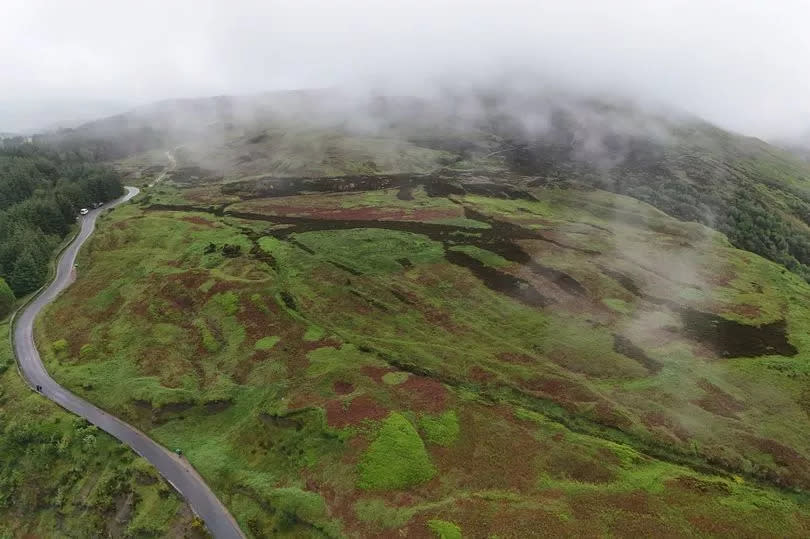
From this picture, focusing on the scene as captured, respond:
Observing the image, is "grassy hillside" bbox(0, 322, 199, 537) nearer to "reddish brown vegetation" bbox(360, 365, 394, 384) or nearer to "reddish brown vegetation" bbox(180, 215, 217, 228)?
"reddish brown vegetation" bbox(360, 365, 394, 384)

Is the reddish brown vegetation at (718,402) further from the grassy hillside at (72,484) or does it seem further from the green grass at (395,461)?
the grassy hillside at (72,484)

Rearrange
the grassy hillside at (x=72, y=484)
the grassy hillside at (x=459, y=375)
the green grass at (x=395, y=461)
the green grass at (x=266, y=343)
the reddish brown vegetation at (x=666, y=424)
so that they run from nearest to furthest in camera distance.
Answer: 1. the grassy hillside at (x=459, y=375)
2. the green grass at (x=395, y=461)
3. the grassy hillside at (x=72, y=484)
4. the reddish brown vegetation at (x=666, y=424)
5. the green grass at (x=266, y=343)

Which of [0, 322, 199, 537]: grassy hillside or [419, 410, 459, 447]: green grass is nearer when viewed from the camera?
[0, 322, 199, 537]: grassy hillside

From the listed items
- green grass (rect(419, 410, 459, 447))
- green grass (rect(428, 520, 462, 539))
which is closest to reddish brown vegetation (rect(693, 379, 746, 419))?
green grass (rect(419, 410, 459, 447))

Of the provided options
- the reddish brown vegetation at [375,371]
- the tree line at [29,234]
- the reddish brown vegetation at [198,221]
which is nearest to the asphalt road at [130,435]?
the tree line at [29,234]

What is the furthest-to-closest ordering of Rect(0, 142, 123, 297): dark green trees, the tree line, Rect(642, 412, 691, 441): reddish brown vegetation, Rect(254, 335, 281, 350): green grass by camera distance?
Rect(0, 142, 123, 297): dark green trees < the tree line < Rect(254, 335, 281, 350): green grass < Rect(642, 412, 691, 441): reddish brown vegetation
